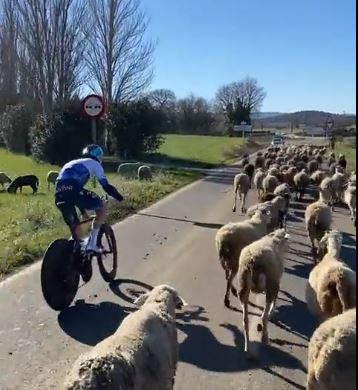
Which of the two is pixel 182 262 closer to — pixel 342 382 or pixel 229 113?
pixel 342 382

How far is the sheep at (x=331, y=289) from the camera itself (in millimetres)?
5605

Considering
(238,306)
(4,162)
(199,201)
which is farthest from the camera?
(4,162)

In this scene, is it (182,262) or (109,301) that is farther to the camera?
(182,262)

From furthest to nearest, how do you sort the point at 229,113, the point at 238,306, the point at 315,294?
the point at 229,113 → the point at 238,306 → the point at 315,294

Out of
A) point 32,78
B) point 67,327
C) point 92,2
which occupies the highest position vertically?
point 92,2

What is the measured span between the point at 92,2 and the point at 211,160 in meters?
14.5

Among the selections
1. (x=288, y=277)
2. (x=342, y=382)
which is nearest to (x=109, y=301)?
(x=288, y=277)

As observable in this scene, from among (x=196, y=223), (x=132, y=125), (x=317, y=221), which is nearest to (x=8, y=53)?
(x=132, y=125)

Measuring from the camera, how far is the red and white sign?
13.4 m

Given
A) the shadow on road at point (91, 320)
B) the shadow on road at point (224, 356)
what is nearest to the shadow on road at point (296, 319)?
the shadow on road at point (224, 356)

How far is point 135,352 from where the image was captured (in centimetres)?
429

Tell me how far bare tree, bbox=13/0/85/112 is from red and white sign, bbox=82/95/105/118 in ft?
87.3

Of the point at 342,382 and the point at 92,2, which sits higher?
the point at 92,2

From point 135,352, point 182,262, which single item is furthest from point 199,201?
point 135,352
